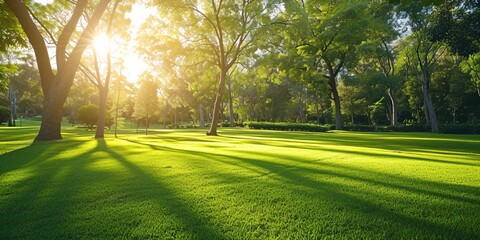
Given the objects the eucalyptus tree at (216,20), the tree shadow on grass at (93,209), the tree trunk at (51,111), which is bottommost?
the tree shadow on grass at (93,209)

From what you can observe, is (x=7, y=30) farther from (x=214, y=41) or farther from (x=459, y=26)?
(x=459, y=26)

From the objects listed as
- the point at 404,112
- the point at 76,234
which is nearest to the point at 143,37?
the point at 76,234

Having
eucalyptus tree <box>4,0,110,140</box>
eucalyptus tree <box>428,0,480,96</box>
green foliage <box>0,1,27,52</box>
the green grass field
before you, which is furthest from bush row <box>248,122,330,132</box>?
green foliage <box>0,1,27,52</box>

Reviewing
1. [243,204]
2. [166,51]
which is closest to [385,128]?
[166,51]

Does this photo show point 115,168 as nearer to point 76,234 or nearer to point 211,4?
point 76,234

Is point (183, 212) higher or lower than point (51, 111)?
lower

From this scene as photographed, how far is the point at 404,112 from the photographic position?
2179 inches

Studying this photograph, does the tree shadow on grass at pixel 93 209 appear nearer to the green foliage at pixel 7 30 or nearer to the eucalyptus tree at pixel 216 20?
the green foliage at pixel 7 30

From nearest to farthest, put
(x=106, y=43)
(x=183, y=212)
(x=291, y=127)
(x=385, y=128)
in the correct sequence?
(x=183, y=212) → (x=106, y=43) → (x=385, y=128) → (x=291, y=127)

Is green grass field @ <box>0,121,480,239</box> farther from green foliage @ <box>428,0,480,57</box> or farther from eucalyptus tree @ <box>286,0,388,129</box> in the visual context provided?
eucalyptus tree @ <box>286,0,388,129</box>

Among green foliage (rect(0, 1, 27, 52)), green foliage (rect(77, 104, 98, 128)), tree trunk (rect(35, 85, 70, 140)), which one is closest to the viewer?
green foliage (rect(0, 1, 27, 52))

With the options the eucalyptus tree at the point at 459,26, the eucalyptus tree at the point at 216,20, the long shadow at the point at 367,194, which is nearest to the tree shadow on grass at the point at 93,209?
the long shadow at the point at 367,194

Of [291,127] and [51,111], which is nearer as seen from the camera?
[51,111]

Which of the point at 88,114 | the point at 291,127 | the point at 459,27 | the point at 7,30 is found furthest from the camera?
the point at 88,114
